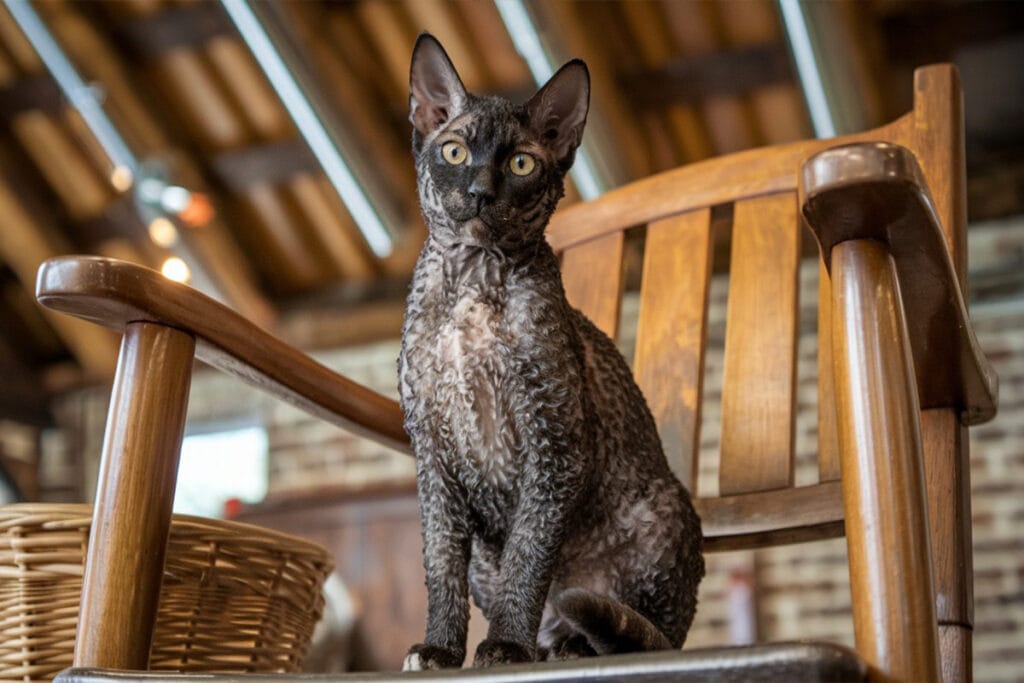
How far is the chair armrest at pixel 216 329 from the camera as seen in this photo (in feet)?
3.05

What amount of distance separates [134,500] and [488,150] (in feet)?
1.28

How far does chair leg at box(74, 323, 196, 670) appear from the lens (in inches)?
35.2

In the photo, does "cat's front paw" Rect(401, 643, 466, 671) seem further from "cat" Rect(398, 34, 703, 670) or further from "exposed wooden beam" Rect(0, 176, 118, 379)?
"exposed wooden beam" Rect(0, 176, 118, 379)

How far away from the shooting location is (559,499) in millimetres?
879

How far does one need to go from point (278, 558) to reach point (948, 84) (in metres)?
0.87

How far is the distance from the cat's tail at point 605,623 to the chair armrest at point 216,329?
381 mm

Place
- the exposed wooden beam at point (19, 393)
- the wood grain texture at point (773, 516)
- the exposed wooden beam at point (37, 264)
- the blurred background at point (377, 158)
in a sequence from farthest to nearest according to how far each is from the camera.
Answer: the exposed wooden beam at point (19, 393)
the exposed wooden beam at point (37, 264)
the blurred background at point (377, 158)
the wood grain texture at point (773, 516)

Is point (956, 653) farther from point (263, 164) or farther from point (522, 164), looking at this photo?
point (263, 164)

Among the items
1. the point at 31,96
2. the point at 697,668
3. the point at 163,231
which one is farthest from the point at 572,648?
the point at 31,96

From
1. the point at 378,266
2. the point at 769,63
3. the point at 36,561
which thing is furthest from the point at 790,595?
the point at 36,561

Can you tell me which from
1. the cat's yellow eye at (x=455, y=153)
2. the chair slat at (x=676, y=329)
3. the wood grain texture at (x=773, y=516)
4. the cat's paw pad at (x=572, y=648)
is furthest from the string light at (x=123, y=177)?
the cat's paw pad at (x=572, y=648)

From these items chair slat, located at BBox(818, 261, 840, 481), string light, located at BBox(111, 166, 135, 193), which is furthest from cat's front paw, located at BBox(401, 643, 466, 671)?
string light, located at BBox(111, 166, 135, 193)

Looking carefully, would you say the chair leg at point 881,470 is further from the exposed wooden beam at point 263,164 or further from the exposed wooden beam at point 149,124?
Answer: the exposed wooden beam at point 263,164

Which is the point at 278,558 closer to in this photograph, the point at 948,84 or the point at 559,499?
the point at 559,499
